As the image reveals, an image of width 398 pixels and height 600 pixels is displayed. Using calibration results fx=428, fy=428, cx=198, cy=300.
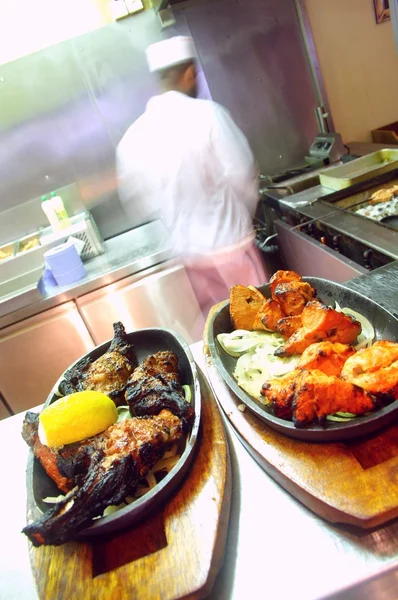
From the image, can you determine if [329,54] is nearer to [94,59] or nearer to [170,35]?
[170,35]

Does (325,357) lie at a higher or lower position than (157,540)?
higher

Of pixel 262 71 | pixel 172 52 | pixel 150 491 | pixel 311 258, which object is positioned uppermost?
pixel 172 52

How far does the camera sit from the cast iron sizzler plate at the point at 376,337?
940mm

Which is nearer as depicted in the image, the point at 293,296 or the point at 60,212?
the point at 293,296

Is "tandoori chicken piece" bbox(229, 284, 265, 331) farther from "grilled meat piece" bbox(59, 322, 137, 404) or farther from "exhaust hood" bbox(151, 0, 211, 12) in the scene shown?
"exhaust hood" bbox(151, 0, 211, 12)

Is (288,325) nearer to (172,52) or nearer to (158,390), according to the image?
(158,390)

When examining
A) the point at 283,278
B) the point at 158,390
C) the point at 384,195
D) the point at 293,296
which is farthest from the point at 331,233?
the point at 158,390

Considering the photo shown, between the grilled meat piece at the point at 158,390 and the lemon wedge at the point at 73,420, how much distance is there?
92 mm

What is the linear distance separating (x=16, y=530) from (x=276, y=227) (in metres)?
2.88

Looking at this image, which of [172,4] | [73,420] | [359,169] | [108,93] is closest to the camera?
[73,420]

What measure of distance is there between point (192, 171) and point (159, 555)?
9.05ft

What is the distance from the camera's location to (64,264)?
3.57 m

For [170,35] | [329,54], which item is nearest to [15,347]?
[170,35]

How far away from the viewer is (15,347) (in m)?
3.52
